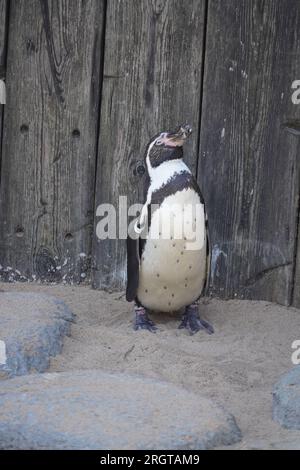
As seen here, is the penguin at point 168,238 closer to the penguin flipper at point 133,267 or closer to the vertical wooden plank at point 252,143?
the penguin flipper at point 133,267

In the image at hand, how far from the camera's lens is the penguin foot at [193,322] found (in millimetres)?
4625

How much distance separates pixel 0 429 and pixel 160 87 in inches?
93.9

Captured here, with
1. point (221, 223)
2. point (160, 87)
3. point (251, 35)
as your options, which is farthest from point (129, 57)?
point (221, 223)

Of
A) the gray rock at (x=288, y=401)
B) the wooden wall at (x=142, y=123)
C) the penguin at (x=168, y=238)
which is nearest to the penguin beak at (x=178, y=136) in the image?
the penguin at (x=168, y=238)

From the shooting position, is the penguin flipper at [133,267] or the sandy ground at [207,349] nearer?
the sandy ground at [207,349]

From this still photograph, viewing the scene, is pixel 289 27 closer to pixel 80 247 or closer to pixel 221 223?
pixel 221 223

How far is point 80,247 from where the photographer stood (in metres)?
5.13

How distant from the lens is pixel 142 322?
4.60 m

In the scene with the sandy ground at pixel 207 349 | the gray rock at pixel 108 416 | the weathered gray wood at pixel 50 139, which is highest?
the weathered gray wood at pixel 50 139

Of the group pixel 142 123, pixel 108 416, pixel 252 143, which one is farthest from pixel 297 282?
pixel 108 416

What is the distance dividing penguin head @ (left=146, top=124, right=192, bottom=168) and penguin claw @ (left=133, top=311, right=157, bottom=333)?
716mm

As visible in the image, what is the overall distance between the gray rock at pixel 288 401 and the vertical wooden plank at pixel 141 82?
1.63 metres

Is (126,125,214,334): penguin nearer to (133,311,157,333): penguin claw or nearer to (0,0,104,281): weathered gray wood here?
(133,311,157,333): penguin claw

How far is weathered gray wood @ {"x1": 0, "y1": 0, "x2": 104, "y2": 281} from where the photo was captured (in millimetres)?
5027
